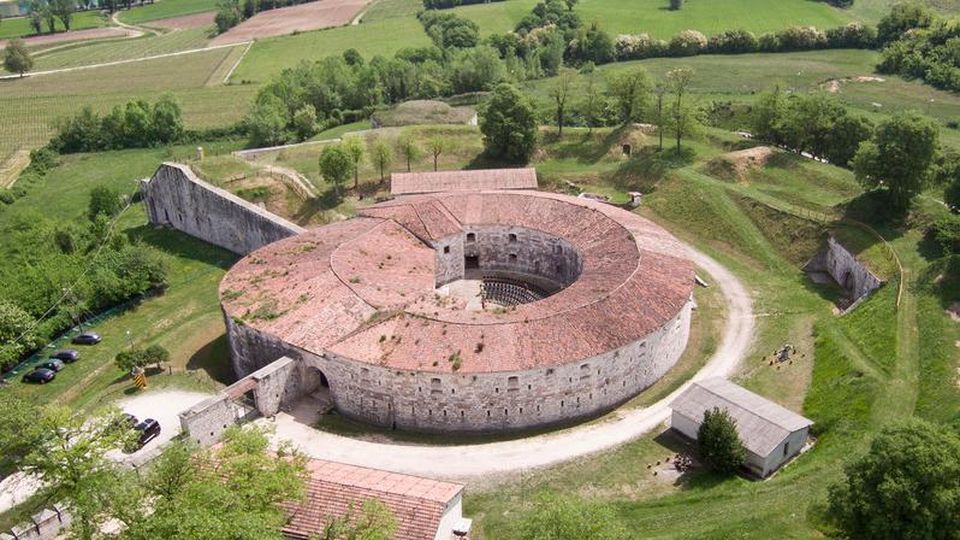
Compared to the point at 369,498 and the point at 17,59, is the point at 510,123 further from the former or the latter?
the point at 17,59

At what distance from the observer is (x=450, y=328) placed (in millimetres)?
51531

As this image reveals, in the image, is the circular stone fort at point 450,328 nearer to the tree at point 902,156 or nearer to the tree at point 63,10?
the tree at point 902,156

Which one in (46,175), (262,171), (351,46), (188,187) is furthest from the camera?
(351,46)

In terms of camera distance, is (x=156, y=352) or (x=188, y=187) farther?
(x=188, y=187)

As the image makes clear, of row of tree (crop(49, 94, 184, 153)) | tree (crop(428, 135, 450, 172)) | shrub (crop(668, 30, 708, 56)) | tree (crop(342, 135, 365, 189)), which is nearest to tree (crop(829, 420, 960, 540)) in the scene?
tree (crop(342, 135, 365, 189))

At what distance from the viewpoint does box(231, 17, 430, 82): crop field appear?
6107 inches

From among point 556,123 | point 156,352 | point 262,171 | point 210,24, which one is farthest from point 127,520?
point 210,24

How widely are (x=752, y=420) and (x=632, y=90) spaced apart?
2489 inches

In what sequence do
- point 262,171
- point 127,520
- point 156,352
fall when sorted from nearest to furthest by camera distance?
1. point 127,520
2. point 156,352
3. point 262,171

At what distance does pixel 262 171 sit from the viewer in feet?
295

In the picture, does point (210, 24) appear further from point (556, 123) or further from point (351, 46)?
point (556, 123)

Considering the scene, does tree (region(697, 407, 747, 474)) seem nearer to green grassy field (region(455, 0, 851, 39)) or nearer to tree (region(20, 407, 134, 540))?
tree (region(20, 407, 134, 540))

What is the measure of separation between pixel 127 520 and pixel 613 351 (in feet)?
101

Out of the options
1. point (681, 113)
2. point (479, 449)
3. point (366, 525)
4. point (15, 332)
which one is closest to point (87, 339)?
point (15, 332)
